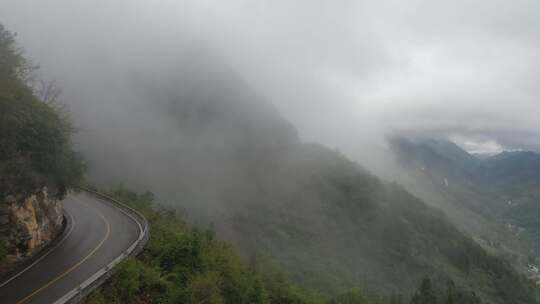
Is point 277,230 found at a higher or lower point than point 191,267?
lower

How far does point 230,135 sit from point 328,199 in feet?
234

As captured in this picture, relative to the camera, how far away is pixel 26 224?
64.1 ft

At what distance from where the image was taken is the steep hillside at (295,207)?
11019 cm

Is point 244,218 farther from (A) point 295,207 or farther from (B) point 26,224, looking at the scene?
(B) point 26,224

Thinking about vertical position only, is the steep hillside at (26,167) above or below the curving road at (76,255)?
above

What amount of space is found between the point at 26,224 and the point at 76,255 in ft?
11.1

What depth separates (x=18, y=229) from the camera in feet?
62.0

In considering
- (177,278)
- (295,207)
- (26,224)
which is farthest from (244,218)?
(26,224)

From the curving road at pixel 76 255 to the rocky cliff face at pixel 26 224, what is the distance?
1036mm

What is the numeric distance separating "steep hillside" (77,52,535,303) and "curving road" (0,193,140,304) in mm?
62680

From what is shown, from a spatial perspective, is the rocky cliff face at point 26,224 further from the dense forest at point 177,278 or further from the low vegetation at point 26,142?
the dense forest at point 177,278

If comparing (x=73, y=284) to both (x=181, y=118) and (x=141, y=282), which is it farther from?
(x=181, y=118)

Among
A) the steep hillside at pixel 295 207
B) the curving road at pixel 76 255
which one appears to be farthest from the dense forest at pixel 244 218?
the curving road at pixel 76 255

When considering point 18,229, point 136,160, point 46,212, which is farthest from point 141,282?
point 136,160
